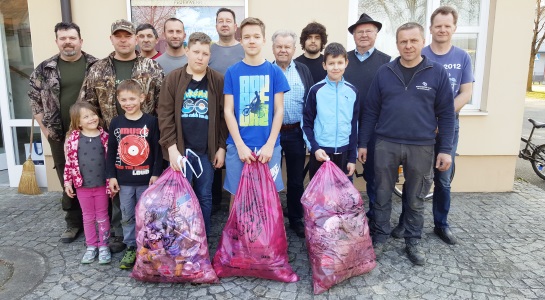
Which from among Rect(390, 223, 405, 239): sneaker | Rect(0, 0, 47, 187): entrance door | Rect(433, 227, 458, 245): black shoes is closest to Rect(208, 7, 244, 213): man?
Rect(390, 223, 405, 239): sneaker

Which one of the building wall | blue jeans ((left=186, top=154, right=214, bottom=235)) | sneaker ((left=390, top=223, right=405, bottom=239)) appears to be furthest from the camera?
the building wall

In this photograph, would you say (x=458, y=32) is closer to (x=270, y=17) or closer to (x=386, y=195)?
(x=270, y=17)

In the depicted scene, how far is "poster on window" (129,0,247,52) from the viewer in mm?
4832

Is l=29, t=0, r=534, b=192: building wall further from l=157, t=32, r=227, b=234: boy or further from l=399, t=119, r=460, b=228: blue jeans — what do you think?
l=157, t=32, r=227, b=234: boy

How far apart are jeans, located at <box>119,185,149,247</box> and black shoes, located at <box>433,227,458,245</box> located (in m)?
2.74

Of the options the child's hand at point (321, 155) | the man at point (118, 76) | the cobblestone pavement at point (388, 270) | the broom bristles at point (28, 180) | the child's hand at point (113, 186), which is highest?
the man at point (118, 76)

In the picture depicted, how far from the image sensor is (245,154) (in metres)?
3.05

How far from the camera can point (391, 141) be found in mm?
3275

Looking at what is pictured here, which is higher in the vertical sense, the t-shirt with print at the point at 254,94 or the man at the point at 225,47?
the man at the point at 225,47

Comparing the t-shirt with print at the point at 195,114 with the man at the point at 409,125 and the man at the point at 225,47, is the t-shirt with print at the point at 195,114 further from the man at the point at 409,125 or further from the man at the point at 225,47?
the man at the point at 409,125

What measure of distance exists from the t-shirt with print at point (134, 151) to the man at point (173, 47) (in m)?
0.93

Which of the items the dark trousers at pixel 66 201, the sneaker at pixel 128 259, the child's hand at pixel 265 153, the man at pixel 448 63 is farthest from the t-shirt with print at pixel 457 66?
the dark trousers at pixel 66 201

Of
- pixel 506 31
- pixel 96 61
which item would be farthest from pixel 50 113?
pixel 506 31

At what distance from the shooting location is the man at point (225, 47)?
3.94 m
